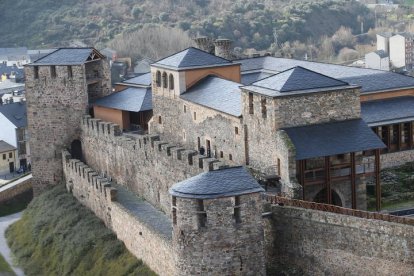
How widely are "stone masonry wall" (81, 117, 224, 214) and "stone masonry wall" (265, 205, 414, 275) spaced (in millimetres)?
3833

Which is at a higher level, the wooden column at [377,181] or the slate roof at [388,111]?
the slate roof at [388,111]

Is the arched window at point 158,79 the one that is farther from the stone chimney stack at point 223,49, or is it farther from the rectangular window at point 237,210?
the rectangular window at point 237,210

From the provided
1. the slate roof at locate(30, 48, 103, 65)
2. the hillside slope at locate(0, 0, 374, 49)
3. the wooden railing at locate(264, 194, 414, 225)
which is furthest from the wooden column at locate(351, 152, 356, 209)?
the hillside slope at locate(0, 0, 374, 49)

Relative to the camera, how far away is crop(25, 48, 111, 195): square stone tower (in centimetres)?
4781

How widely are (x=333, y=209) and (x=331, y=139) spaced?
4.23m

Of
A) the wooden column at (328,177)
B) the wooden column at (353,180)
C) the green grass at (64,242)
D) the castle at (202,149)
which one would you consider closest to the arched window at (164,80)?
the castle at (202,149)

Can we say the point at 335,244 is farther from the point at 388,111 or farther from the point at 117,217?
the point at 388,111

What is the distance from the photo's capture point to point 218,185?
26.6 meters

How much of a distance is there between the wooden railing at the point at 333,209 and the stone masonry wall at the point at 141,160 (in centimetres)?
269

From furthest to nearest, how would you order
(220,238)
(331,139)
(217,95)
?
(217,95) → (331,139) → (220,238)

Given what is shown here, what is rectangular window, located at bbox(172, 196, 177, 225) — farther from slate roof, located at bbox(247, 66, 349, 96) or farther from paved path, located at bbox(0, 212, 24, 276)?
paved path, located at bbox(0, 212, 24, 276)

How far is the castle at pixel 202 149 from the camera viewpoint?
1065 inches

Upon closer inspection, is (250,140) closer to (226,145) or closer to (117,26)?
(226,145)

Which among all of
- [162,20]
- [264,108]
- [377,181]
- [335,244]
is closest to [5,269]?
[264,108]
